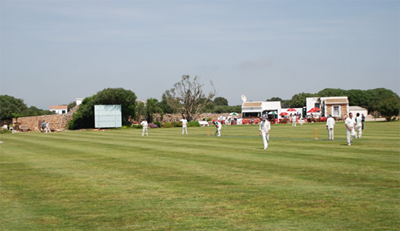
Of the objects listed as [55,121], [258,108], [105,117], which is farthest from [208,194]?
[258,108]

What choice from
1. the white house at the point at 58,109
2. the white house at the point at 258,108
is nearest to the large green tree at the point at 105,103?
the white house at the point at 258,108

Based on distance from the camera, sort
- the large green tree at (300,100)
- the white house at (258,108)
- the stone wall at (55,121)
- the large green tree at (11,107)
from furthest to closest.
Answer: the large green tree at (300,100)
the large green tree at (11,107)
the white house at (258,108)
the stone wall at (55,121)

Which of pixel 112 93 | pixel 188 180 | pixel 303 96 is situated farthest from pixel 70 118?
pixel 303 96

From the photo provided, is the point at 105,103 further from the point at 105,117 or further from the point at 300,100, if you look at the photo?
the point at 300,100

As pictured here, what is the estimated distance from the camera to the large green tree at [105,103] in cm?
7088

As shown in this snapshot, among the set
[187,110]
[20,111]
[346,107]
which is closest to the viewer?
[346,107]

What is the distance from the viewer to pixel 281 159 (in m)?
17.7

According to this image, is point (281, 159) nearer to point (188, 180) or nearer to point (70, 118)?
point (188, 180)

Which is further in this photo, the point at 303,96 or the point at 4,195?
the point at 303,96

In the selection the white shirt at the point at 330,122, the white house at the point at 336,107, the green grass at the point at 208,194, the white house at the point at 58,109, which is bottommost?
the green grass at the point at 208,194

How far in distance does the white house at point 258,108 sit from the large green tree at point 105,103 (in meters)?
33.6

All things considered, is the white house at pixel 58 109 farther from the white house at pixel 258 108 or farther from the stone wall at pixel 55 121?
the stone wall at pixel 55 121

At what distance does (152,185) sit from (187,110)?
78732mm

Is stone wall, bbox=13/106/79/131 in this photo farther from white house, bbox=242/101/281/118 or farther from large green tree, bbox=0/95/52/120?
white house, bbox=242/101/281/118
